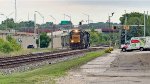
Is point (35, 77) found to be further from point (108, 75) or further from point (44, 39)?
point (44, 39)

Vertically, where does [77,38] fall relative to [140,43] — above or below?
above

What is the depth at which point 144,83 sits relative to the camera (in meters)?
21.1

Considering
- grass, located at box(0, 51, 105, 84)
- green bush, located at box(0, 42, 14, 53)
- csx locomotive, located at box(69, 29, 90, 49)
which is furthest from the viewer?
csx locomotive, located at box(69, 29, 90, 49)

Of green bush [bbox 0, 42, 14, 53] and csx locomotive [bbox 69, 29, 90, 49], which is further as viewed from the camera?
csx locomotive [bbox 69, 29, 90, 49]

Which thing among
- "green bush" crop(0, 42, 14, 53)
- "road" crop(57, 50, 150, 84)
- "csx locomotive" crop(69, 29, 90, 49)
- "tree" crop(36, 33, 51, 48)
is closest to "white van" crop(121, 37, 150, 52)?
"green bush" crop(0, 42, 14, 53)

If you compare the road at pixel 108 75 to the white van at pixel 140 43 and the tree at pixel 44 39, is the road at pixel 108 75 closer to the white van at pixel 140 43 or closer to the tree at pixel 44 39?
the white van at pixel 140 43

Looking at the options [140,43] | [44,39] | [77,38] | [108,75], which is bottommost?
[108,75]

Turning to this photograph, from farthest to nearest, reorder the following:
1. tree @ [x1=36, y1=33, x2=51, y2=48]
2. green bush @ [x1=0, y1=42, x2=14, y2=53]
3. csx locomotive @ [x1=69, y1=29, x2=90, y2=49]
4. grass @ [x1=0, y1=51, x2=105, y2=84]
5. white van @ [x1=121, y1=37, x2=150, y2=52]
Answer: tree @ [x1=36, y1=33, x2=51, y2=48] → csx locomotive @ [x1=69, y1=29, x2=90, y2=49] → green bush @ [x1=0, y1=42, x2=14, y2=53] → white van @ [x1=121, y1=37, x2=150, y2=52] → grass @ [x1=0, y1=51, x2=105, y2=84]

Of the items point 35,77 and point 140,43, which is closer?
point 35,77

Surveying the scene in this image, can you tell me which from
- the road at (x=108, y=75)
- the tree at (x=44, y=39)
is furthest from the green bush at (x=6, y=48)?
the tree at (x=44, y=39)

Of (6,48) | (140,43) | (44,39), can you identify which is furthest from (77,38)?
(44,39)

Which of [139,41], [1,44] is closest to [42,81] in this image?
[139,41]

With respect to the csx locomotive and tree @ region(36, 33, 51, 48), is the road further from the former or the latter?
tree @ region(36, 33, 51, 48)

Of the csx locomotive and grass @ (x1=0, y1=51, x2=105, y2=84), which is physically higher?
the csx locomotive
